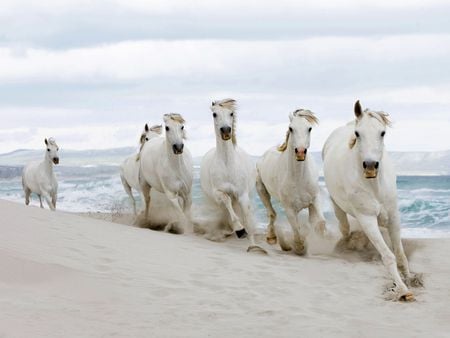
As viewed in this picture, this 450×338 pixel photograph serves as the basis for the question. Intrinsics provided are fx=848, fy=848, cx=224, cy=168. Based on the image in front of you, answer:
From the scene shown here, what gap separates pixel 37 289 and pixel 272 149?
5588mm

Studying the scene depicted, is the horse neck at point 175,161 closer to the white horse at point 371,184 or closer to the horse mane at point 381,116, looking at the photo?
the white horse at point 371,184

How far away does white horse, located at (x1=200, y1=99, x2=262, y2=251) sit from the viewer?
36.9 feet

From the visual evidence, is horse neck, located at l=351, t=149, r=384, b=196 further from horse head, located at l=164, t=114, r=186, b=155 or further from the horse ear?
horse head, located at l=164, t=114, r=186, b=155

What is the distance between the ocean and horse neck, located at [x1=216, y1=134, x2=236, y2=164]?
23.0ft

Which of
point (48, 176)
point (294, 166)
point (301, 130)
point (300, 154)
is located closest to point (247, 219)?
point (294, 166)

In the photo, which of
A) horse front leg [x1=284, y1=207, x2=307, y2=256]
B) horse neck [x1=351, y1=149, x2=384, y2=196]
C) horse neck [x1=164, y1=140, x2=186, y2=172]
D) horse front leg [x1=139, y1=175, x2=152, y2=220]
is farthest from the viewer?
horse front leg [x1=139, y1=175, x2=152, y2=220]

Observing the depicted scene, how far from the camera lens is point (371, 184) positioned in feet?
29.6

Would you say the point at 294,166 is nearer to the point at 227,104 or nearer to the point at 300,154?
the point at 300,154

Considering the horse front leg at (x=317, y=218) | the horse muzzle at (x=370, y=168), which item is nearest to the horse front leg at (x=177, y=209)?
the horse front leg at (x=317, y=218)

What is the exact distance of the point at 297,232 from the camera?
1114 cm

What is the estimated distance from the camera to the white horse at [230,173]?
11.3m

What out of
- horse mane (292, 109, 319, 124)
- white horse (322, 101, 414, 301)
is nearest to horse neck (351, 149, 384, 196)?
white horse (322, 101, 414, 301)

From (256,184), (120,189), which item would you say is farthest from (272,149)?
(120,189)

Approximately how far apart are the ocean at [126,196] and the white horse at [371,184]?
9.14 metres
